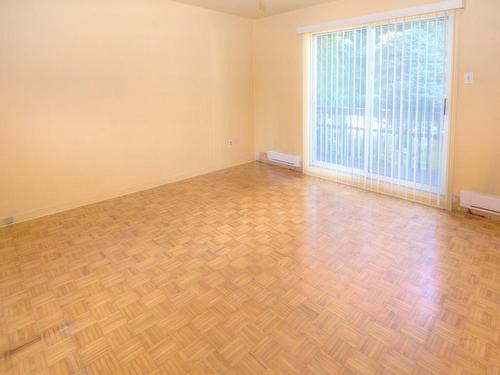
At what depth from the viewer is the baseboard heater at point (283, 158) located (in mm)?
5456

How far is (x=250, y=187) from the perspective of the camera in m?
4.76

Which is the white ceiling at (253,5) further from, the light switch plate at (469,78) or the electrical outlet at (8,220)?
the electrical outlet at (8,220)

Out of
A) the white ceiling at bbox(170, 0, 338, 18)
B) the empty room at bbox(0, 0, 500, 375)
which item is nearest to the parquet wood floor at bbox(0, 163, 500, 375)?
the empty room at bbox(0, 0, 500, 375)

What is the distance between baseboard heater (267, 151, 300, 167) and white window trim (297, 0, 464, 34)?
182cm

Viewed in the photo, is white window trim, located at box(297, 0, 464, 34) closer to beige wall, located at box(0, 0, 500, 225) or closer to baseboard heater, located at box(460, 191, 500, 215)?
beige wall, located at box(0, 0, 500, 225)

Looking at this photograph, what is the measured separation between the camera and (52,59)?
144 inches

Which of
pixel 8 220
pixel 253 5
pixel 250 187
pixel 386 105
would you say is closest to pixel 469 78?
pixel 386 105

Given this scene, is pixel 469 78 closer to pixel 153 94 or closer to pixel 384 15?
pixel 384 15

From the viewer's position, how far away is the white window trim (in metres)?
3.35

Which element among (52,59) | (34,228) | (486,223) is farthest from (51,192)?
(486,223)

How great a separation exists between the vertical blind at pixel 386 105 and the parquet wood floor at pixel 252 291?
1.62 feet

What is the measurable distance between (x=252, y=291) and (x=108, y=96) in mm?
3047

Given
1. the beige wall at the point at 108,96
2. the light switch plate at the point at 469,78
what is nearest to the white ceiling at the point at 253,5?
the beige wall at the point at 108,96

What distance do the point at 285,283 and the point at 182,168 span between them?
122 inches
